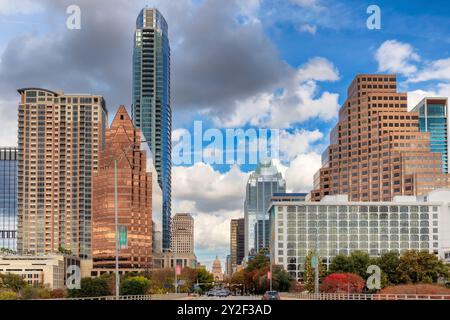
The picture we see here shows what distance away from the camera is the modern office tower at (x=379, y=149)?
498ft

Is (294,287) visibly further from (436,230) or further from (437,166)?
(437,166)

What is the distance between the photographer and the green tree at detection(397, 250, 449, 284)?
271 ft

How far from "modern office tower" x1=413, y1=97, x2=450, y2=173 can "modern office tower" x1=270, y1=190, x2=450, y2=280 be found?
5053 centimetres

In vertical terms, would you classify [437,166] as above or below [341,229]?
above

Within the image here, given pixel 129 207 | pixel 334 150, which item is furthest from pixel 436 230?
pixel 129 207

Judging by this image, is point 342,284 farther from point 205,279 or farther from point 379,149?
point 379,149

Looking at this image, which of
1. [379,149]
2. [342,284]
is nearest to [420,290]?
→ [342,284]

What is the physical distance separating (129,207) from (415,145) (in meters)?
68.9

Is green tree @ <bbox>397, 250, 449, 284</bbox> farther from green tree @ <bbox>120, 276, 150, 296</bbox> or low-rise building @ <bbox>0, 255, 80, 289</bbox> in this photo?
low-rise building @ <bbox>0, 255, 80, 289</bbox>

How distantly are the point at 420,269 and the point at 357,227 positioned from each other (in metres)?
55.0

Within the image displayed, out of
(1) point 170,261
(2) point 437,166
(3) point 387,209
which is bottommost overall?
(1) point 170,261

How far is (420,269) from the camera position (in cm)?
8369
